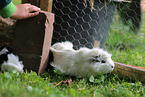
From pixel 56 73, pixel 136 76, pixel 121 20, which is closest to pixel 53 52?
pixel 56 73

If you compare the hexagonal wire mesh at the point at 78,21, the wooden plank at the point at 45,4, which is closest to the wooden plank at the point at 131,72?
the hexagonal wire mesh at the point at 78,21

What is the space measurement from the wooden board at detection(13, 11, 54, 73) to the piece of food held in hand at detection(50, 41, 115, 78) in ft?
0.39

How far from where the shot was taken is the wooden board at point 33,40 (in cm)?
119

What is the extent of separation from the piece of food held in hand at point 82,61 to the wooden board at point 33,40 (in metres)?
0.12

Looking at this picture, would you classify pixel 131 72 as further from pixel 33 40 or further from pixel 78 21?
pixel 33 40

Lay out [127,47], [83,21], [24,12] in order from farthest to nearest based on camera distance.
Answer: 1. [127,47]
2. [83,21]
3. [24,12]

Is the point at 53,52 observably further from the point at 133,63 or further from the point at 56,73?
the point at 133,63

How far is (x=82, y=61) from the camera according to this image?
3.86ft

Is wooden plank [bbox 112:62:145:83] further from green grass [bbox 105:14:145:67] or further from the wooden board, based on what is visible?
the wooden board

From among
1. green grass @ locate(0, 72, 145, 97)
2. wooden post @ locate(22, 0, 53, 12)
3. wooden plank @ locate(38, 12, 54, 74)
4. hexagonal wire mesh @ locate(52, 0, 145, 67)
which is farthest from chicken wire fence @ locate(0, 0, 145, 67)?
green grass @ locate(0, 72, 145, 97)

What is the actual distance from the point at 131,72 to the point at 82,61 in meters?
0.41

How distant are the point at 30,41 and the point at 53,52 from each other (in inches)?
8.3

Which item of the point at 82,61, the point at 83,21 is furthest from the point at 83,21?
the point at 82,61

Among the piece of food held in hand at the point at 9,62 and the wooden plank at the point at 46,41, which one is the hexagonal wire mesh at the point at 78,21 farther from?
the piece of food held in hand at the point at 9,62
